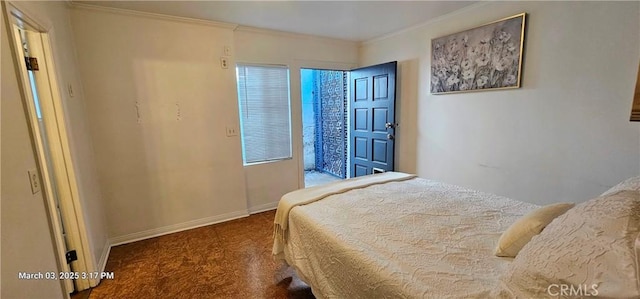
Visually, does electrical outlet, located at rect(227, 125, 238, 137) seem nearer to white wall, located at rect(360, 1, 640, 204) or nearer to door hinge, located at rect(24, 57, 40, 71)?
door hinge, located at rect(24, 57, 40, 71)

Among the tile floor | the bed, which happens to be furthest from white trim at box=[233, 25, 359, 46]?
the tile floor

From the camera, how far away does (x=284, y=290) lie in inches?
73.6

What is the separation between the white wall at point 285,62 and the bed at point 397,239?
149 cm

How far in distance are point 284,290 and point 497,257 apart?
1375 millimetres

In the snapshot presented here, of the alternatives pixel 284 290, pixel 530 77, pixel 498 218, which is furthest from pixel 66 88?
pixel 530 77

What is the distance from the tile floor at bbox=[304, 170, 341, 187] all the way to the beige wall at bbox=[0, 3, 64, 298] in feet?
12.2

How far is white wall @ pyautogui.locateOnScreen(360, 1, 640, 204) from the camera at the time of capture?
177 centimetres

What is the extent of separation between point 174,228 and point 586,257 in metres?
3.17

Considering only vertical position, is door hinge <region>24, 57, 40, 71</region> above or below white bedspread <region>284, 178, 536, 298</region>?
above

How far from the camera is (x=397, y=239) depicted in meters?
1.28

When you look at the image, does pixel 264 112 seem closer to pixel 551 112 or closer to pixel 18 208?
pixel 18 208

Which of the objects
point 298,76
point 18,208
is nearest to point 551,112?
point 298,76

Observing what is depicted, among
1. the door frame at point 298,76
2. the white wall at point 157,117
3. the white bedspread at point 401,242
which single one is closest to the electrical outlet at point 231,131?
the white wall at point 157,117

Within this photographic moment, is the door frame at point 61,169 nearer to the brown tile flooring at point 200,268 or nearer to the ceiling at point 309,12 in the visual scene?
the brown tile flooring at point 200,268
